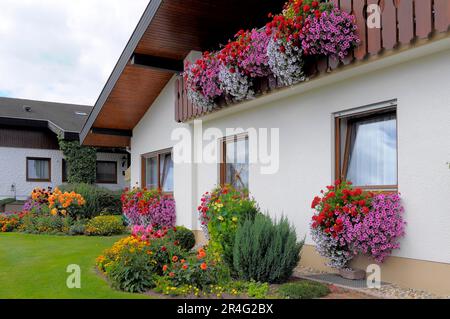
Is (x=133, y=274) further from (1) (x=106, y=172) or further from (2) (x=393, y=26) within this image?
(1) (x=106, y=172)

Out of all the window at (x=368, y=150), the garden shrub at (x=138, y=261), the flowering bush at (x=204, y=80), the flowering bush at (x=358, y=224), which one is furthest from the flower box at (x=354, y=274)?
the flowering bush at (x=204, y=80)

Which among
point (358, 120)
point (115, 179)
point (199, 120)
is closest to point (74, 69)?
point (115, 179)

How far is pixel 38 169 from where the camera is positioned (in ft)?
85.9

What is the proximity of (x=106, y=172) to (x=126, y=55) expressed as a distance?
52.6ft

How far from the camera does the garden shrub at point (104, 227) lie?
46.7ft

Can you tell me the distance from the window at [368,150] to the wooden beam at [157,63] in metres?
5.90

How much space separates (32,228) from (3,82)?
1599 centimetres

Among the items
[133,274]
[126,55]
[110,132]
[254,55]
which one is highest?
[126,55]

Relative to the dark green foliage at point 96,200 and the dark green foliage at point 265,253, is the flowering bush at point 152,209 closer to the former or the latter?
the dark green foliage at point 96,200

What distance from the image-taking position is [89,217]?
55.3 ft

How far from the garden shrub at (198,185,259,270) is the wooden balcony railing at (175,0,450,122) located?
2557 millimetres

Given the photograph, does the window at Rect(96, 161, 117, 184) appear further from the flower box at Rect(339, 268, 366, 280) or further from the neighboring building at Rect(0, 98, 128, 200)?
the flower box at Rect(339, 268, 366, 280)

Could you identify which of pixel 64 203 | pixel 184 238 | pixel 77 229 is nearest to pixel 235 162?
pixel 184 238

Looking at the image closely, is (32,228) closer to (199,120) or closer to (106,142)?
(106,142)
